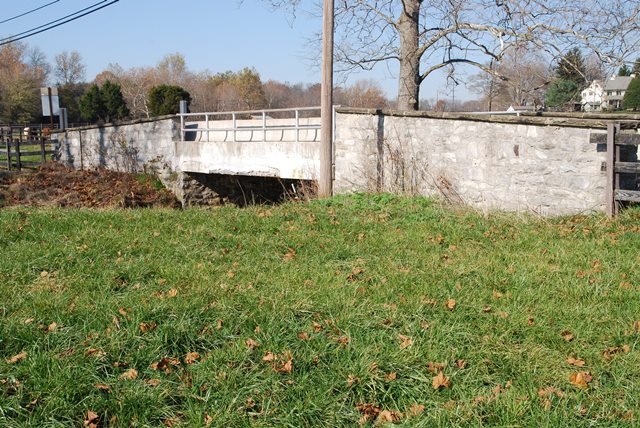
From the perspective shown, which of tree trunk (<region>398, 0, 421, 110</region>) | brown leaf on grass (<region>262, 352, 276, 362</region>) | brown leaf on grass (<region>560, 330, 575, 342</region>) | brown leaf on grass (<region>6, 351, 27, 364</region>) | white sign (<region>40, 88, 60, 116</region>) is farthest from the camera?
white sign (<region>40, 88, 60, 116</region>)

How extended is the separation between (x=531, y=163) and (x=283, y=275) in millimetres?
6187

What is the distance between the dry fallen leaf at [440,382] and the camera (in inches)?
147

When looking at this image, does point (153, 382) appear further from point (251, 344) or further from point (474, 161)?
point (474, 161)

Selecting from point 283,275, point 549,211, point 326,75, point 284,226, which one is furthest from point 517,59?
point 283,275

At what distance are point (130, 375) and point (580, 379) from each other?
9.04ft

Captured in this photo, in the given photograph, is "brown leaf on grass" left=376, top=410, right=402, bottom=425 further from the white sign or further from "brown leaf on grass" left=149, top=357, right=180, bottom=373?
the white sign

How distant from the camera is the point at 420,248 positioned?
7.20 m

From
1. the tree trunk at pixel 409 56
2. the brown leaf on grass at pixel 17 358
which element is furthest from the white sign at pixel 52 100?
the brown leaf on grass at pixel 17 358

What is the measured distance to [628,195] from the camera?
902 centimetres

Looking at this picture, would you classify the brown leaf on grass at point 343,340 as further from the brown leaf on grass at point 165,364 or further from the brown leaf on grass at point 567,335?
the brown leaf on grass at point 567,335

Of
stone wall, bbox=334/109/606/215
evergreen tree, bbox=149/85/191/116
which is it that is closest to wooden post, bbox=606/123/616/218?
stone wall, bbox=334/109/606/215

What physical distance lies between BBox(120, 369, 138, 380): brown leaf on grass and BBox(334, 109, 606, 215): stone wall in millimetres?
7958

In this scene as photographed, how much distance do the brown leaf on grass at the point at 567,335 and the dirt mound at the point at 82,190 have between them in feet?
51.2

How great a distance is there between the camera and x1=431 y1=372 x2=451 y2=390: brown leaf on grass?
3743 millimetres
